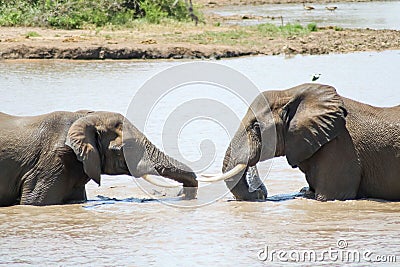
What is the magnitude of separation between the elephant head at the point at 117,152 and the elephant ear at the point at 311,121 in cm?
105

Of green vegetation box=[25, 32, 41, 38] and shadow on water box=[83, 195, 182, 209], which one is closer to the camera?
shadow on water box=[83, 195, 182, 209]

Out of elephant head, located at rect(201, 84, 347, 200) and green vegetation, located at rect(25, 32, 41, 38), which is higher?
elephant head, located at rect(201, 84, 347, 200)

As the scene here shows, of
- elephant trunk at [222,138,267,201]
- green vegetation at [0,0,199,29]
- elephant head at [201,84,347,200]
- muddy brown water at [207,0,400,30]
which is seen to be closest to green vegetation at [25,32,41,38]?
green vegetation at [0,0,199,29]

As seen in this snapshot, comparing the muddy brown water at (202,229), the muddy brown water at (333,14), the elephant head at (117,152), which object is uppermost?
the elephant head at (117,152)

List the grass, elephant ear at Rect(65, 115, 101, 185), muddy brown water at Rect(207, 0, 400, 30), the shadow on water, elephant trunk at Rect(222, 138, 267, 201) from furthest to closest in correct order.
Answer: muddy brown water at Rect(207, 0, 400, 30) → the grass → the shadow on water → elephant trunk at Rect(222, 138, 267, 201) → elephant ear at Rect(65, 115, 101, 185)

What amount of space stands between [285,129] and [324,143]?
1.41 feet

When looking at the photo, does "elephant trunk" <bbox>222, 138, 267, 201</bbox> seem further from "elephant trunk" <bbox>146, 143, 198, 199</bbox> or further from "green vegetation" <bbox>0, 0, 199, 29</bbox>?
"green vegetation" <bbox>0, 0, 199, 29</bbox>

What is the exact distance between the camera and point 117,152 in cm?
937

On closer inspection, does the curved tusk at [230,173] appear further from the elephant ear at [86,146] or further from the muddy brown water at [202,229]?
the elephant ear at [86,146]

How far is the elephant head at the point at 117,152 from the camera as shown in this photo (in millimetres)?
9211

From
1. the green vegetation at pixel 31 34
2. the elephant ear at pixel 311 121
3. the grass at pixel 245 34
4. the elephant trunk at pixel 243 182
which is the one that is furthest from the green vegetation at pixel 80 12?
the elephant ear at pixel 311 121

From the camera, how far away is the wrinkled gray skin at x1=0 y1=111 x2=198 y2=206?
9305 millimetres

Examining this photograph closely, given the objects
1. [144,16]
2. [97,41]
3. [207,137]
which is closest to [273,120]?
[207,137]

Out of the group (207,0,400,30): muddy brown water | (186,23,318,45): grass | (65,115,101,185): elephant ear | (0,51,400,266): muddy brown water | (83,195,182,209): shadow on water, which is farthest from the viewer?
(207,0,400,30): muddy brown water
